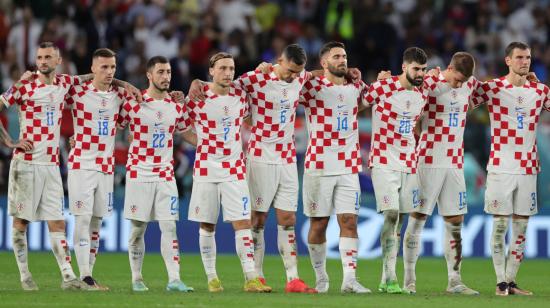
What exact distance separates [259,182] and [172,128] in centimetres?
125

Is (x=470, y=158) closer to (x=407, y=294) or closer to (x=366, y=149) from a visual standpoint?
(x=366, y=149)

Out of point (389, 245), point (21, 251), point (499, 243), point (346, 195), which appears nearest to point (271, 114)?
point (346, 195)

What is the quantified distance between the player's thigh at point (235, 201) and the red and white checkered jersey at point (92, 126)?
4.98 ft

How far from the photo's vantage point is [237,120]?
17.2m

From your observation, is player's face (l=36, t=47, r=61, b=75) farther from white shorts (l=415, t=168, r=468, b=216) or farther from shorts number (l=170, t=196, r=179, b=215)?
white shorts (l=415, t=168, r=468, b=216)

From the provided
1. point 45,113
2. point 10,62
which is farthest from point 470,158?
point 45,113

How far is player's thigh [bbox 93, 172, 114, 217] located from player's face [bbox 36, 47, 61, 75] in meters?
1.40

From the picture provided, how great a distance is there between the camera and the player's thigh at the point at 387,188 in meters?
17.3

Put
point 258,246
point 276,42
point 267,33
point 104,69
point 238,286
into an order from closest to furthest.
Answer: point 104,69, point 258,246, point 238,286, point 276,42, point 267,33

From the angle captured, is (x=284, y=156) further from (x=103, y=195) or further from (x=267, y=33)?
(x=267, y=33)

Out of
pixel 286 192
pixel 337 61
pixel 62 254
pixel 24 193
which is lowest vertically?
pixel 62 254

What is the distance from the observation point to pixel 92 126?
1738 cm

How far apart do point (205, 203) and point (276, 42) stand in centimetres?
1166

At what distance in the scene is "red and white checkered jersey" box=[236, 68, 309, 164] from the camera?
17.3m
